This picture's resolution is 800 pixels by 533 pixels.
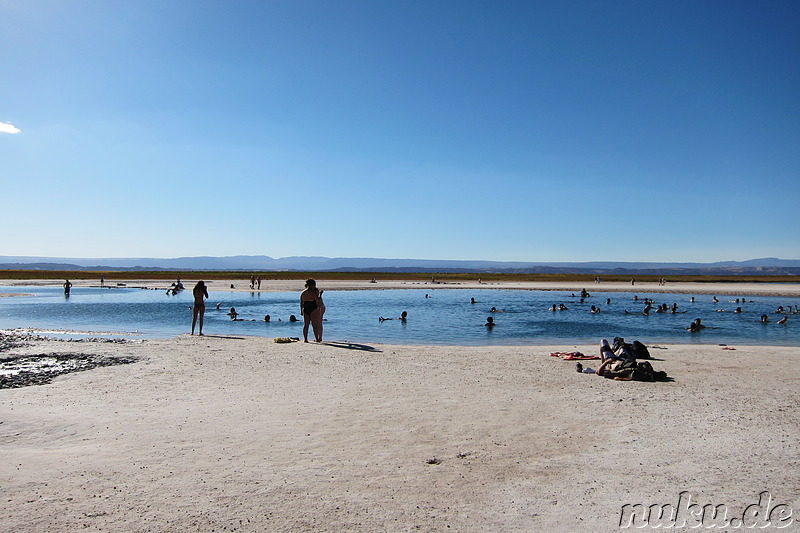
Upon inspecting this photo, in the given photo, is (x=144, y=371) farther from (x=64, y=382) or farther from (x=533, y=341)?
(x=533, y=341)

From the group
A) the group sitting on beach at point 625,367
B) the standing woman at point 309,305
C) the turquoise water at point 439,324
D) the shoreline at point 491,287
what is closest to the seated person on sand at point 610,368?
the group sitting on beach at point 625,367

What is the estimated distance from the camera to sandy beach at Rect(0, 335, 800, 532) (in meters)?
5.47

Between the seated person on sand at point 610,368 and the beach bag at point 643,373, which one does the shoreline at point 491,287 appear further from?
the beach bag at point 643,373

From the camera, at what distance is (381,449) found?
7.34 meters

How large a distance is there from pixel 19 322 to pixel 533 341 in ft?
91.5

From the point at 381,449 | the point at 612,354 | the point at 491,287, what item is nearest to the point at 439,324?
the point at 612,354

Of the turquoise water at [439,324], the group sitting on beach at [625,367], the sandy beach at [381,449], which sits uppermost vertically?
the group sitting on beach at [625,367]

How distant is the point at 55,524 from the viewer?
5113 millimetres

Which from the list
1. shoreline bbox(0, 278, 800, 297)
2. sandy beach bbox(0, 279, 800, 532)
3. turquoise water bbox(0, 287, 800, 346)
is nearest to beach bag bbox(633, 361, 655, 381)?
Answer: sandy beach bbox(0, 279, 800, 532)

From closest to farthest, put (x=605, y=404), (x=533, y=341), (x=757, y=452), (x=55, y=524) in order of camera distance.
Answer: (x=55, y=524) < (x=757, y=452) < (x=605, y=404) < (x=533, y=341)

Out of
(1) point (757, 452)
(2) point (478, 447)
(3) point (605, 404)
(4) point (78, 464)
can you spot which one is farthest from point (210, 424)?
(1) point (757, 452)

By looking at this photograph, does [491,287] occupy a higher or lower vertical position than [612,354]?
lower

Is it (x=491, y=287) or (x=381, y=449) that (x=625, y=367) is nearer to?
(x=381, y=449)

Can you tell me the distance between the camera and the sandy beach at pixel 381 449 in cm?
547
